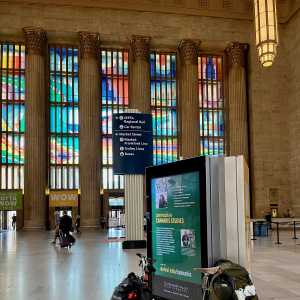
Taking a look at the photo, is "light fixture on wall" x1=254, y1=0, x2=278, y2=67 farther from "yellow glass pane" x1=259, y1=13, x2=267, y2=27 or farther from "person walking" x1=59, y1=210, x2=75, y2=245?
"person walking" x1=59, y1=210, x2=75, y2=245

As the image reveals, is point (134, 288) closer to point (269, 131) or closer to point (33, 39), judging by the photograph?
point (33, 39)

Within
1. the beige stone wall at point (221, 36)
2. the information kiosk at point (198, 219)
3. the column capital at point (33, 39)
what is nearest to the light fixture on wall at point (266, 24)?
the information kiosk at point (198, 219)

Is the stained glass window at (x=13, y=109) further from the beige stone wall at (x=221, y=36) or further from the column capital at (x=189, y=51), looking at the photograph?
the column capital at (x=189, y=51)

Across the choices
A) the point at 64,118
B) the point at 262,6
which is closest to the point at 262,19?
the point at 262,6

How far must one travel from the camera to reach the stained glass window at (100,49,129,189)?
34.4 m

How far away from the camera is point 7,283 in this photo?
8805 mm

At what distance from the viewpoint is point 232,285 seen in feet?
10.9

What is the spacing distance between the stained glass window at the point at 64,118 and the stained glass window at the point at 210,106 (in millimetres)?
9314

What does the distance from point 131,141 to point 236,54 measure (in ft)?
70.2

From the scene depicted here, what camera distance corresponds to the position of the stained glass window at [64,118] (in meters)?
33.4

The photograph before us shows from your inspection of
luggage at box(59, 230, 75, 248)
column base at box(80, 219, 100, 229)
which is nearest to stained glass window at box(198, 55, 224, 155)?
column base at box(80, 219, 100, 229)

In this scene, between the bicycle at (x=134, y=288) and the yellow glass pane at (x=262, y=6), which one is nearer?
the bicycle at (x=134, y=288)

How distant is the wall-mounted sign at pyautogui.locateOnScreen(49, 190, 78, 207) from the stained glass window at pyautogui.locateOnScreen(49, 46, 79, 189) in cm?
246

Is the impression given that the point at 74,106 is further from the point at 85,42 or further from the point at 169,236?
the point at 169,236
